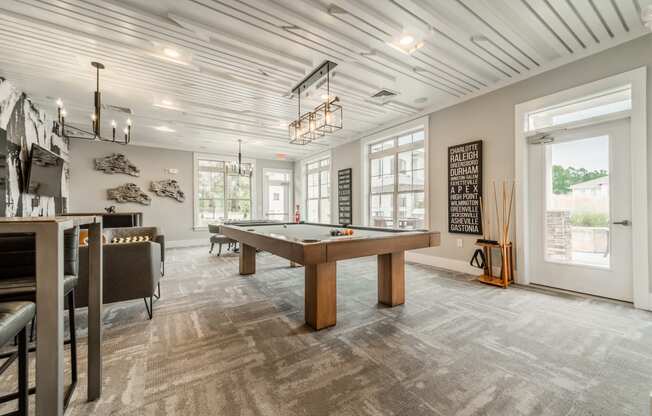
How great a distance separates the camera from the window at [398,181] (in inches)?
203

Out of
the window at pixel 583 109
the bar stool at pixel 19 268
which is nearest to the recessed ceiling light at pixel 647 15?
the window at pixel 583 109

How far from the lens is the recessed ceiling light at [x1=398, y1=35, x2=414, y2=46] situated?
105 inches

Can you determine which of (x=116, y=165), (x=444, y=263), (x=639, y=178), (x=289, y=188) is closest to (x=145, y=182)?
(x=116, y=165)

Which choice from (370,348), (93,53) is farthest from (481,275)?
(93,53)

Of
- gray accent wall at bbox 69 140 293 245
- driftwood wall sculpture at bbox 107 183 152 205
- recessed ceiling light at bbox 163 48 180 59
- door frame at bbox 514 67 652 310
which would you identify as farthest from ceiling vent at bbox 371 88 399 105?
driftwood wall sculpture at bbox 107 183 152 205

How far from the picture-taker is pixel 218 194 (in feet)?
26.6

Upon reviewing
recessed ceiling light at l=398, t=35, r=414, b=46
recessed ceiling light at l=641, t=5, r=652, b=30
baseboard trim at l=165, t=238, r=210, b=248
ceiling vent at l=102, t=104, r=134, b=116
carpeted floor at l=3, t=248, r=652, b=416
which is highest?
ceiling vent at l=102, t=104, r=134, b=116

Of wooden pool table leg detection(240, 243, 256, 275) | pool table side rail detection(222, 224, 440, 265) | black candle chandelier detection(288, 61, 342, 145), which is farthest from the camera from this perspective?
wooden pool table leg detection(240, 243, 256, 275)

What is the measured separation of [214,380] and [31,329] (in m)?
1.65

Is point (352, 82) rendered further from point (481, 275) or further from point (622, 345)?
point (622, 345)

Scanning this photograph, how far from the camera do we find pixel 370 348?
2.00m

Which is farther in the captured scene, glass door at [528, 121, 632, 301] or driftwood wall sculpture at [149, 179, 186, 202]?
driftwood wall sculpture at [149, 179, 186, 202]

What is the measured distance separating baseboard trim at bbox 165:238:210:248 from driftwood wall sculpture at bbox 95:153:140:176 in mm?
2008

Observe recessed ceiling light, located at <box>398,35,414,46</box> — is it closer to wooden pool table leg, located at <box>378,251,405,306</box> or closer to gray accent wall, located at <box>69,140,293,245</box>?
wooden pool table leg, located at <box>378,251,405,306</box>
